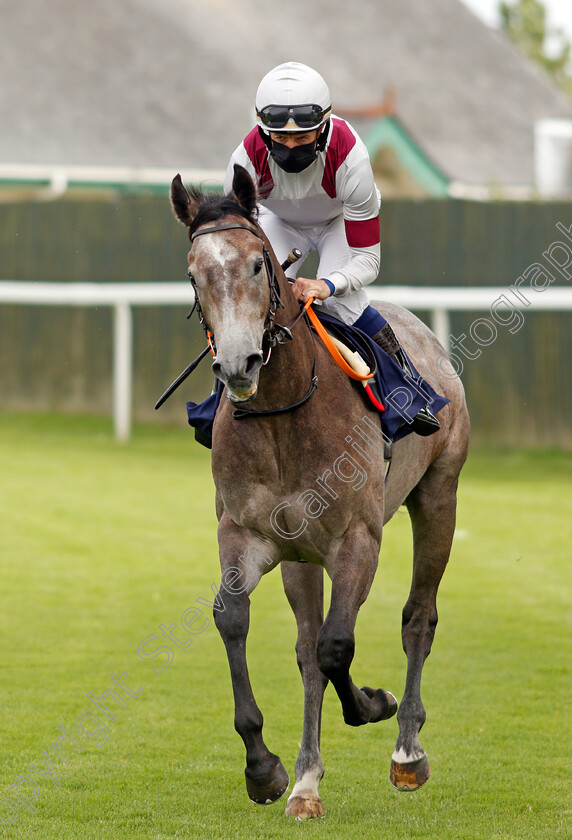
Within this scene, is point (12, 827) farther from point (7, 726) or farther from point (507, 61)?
point (507, 61)

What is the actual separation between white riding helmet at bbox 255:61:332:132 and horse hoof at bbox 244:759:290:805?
7.65ft

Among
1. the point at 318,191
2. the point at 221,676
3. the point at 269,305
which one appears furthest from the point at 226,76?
the point at 269,305

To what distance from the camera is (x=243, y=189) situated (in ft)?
14.5

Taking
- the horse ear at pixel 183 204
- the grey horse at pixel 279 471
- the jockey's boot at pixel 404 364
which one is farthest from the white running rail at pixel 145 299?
the horse ear at pixel 183 204

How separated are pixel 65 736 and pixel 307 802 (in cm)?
140

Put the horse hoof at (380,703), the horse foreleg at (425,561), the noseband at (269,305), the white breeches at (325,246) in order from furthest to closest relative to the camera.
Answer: the horse foreleg at (425,561) → the white breeches at (325,246) → the horse hoof at (380,703) → the noseband at (269,305)

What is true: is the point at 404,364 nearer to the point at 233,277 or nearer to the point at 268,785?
the point at 233,277

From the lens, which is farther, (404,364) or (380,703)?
(404,364)

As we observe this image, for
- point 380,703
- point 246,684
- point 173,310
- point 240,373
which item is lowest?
point 173,310

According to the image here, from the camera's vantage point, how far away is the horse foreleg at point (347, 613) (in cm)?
457

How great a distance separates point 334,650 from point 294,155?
1855mm

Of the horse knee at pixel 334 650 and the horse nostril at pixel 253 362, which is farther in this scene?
the horse knee at pixel 334 650

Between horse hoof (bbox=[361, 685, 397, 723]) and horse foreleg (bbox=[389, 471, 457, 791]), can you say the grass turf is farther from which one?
horse foreleg (bbox=[389, 471, 457, 791])

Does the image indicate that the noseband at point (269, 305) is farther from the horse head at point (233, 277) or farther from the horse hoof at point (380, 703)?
the horse hoof at point (380, 703)
